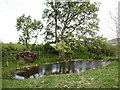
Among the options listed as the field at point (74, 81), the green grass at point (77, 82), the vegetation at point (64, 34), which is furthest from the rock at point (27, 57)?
the green grass at point (77, 82)

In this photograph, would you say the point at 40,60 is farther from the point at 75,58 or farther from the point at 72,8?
the point at 72,8

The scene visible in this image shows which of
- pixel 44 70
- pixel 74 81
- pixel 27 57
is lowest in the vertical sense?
pixel 44 70

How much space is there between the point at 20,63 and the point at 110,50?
34.5m

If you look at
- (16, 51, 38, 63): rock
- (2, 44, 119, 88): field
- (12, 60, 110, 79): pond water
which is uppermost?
(16, 51, 38, 63): rock

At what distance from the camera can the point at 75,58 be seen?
47625mm

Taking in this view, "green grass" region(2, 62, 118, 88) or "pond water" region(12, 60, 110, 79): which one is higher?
"green grass" region(2, 62, 118, 88)

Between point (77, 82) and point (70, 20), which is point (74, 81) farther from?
point (70, 20)

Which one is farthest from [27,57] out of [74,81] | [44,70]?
[74,81]

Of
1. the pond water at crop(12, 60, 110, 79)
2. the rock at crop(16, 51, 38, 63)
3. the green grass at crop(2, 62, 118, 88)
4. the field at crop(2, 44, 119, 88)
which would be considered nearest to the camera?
the green grass at crop(2, 62, 118, 88)

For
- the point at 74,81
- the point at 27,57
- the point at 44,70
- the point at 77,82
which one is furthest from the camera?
the point at 27,57

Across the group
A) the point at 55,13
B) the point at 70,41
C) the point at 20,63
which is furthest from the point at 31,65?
the point at 55,13

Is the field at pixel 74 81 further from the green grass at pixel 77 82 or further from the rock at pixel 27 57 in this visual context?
the rock at pixel 27 57

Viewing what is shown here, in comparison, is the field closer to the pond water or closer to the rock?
the pond water

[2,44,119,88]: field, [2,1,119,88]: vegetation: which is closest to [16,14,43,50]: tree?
[2,1,119,88]: vegetation
